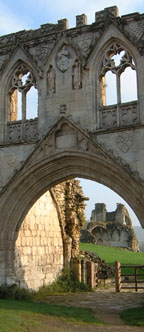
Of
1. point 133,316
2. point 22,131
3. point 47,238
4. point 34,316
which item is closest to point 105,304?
point 133,316

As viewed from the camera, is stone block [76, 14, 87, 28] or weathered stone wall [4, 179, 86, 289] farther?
weathered stone wall [4, 179, 86, 289]

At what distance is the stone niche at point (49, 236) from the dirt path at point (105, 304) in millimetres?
1059

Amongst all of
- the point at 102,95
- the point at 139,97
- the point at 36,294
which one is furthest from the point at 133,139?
the point at 36,294

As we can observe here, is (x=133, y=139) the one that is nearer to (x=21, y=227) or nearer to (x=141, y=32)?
(x=141, y=32)

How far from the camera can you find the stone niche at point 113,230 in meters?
35.6

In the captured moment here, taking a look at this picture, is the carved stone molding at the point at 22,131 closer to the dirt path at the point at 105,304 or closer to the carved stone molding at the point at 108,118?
the carved stone molding at the point at 108,118

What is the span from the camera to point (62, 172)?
37.3ft

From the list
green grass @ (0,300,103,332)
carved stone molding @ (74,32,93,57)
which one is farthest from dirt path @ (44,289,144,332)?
carved stone molding @ (74,32,93,57)

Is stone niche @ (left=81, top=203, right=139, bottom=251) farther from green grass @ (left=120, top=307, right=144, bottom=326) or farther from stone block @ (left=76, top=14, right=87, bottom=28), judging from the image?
stone block @ (left=76, top=14, right=87, bottom=28)

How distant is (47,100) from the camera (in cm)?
1156

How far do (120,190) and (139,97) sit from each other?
225 centimetres

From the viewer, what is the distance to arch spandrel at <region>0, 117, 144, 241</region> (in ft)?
33.2

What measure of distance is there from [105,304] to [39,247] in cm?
308

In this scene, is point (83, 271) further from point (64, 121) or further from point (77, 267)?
point (64, 121)
